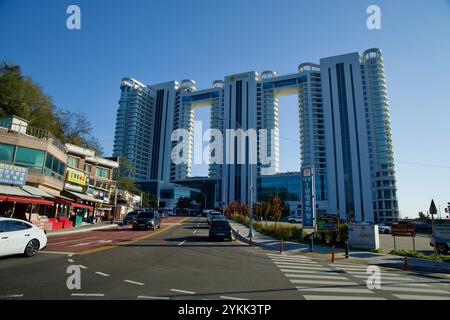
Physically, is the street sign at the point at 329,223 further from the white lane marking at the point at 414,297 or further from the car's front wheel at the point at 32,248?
the car's front wheel at the point at 32,248

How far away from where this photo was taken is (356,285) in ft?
28.1

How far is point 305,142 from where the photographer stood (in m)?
123

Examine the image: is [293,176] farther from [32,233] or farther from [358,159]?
[32,233]

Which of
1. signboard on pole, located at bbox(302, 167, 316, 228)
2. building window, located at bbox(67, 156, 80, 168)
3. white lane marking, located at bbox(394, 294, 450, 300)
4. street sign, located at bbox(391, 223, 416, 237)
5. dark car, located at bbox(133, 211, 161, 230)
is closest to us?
white lane marking, located at bbox(394, 294, 450, 300)

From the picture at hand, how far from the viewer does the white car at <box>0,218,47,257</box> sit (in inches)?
423

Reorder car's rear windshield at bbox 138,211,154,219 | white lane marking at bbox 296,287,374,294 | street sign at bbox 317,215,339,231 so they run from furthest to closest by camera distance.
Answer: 1. car's rear windshield at bbox 138,211,154,219
2. street sign at bbox 317,215,339,231
3. white lane marking at bbox 296,287,374,294

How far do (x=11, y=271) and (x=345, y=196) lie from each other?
10785cm

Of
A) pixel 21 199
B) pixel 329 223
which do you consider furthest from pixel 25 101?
pixel 329 223

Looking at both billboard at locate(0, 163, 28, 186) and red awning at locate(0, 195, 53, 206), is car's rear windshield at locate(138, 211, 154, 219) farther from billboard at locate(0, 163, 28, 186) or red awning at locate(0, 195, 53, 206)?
billboard at locate(0, 163, 28, 186)

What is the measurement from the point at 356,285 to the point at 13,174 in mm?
27126

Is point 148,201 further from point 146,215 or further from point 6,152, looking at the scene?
point 6,152

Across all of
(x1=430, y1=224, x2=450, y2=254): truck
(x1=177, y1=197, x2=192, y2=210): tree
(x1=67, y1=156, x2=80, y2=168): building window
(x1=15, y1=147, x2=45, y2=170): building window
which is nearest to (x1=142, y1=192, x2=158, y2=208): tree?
(x1=177, y1=197, x2=192, y2=210): tree

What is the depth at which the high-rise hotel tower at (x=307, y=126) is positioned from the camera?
10362cm
